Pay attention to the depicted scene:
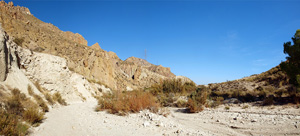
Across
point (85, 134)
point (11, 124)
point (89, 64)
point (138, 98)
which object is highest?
point (89, 64)

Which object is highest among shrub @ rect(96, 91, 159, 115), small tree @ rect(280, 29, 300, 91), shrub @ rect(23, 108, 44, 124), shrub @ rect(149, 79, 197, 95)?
small tree @ rect(280, 29, 300, 91)

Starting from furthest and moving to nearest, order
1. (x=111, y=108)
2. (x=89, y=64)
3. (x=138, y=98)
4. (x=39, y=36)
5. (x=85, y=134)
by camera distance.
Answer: (x=89, y=64) → (x=39, y=36) → (x=111, y=108) → (x=138, y=98) → (x=85, y=134)

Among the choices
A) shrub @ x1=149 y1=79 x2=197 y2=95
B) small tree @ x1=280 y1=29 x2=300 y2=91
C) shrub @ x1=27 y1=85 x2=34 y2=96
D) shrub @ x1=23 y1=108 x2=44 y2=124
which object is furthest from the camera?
shrub @ x1=149 y1=79 x2=197 y2=95

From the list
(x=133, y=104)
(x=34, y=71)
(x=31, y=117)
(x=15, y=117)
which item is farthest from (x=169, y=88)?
(x=15, y=117)

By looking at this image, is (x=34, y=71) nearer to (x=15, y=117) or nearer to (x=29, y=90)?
(x=29, y=90)

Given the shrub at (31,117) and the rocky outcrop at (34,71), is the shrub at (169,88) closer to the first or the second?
the rocky outcrop at (34,71)

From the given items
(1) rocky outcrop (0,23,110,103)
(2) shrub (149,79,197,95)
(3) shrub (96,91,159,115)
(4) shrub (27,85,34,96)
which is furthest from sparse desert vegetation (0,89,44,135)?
(2) shrub (149,79,197,95)

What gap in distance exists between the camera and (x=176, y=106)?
11.3m

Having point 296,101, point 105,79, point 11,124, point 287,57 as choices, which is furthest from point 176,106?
point 105,79

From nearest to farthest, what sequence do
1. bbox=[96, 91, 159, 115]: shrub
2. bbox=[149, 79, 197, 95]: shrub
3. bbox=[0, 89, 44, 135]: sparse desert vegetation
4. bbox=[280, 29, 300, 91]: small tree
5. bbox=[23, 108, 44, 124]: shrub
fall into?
1. bbox=[0, 89, 44, 135]: sparse desert vegetation
2. bbox=[23, 108, 44, 124]: shrub
3. bbox=[96, 91, 159, 115]: shrub
4. bbox=[280, 29, 300, 91]: small tree
5. bbox=[149, 79, 197, 95]: shrub

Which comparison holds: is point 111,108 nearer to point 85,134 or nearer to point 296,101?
point 85,134

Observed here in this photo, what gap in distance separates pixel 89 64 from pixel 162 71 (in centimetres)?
6263

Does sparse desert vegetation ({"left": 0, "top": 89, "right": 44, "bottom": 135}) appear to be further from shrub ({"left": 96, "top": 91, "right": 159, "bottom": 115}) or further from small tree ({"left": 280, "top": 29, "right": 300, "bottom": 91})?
small tree ({"left": 280, "top": 29, "right": 300, "bottom": 91})

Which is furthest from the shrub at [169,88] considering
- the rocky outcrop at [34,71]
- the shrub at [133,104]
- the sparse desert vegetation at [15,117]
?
the sparse desert vegetation at [15,117]
